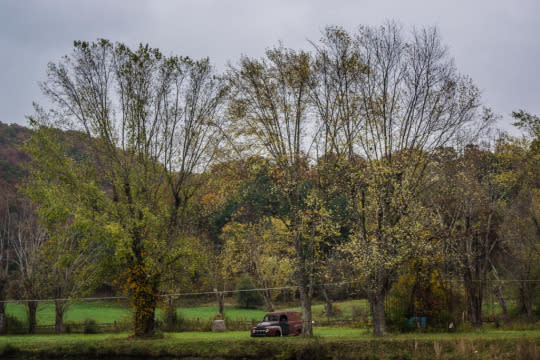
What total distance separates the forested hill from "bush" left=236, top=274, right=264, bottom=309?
20.9 metres

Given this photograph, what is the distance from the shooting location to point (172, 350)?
19078 millimetres

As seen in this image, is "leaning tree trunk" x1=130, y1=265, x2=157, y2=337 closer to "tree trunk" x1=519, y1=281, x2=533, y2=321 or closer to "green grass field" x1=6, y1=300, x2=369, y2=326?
"green grass field" x1=6, y1=300, x2=369, y2=326

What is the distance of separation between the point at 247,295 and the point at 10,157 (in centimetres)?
2897

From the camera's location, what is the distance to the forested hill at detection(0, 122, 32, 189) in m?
45.1

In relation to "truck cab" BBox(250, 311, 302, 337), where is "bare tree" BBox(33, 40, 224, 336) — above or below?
above

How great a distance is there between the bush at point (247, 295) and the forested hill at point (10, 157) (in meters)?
20.9

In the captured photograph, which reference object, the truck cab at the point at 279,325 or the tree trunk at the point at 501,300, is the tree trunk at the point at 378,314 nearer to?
the truck cab at the point at 279,325

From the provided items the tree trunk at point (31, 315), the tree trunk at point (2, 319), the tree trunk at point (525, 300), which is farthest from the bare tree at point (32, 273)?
the tree trunk at point (525, 300)

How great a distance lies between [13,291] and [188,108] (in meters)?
24.0

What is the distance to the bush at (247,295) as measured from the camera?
4197 centimetres

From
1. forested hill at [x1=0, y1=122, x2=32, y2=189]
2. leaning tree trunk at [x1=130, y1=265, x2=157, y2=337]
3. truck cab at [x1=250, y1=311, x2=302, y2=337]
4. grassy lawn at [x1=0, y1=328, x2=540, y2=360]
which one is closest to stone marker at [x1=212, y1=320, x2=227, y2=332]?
truck cab at [x1=250, y1=311, x2=302, y2=337]

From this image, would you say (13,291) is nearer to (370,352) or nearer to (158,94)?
(158,94)

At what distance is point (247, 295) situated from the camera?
147 feet

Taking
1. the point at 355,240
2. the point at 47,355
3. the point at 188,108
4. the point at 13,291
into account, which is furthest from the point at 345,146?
the point at 13,291
